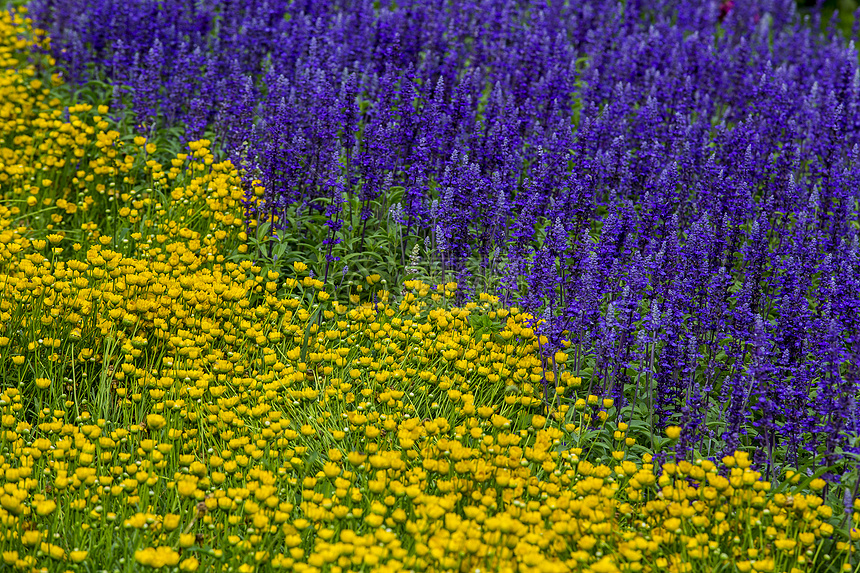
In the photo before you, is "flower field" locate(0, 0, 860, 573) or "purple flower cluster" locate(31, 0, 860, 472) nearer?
"flower field" locate(0, 0, 860, 573)

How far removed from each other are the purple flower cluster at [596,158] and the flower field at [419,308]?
47mm

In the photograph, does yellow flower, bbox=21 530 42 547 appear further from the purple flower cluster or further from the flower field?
the purple flower cluster

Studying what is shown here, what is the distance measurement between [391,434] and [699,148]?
4435 millimetres

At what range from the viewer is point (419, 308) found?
609cm

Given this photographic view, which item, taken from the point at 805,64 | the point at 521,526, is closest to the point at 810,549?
the point at 521,526

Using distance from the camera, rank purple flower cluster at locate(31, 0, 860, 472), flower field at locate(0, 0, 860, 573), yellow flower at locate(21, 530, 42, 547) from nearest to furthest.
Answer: yellow flower at locate(21, 530, 42, 547) < flower field at locate(0, 0, 860, 573) < purple flower cluster at locate(31, 0, 860, 472)

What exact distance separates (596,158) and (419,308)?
225 centimetres

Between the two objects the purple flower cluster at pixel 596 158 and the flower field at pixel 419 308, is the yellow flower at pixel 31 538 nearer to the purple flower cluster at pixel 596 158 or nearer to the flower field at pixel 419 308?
the flower field at pixel 419 308

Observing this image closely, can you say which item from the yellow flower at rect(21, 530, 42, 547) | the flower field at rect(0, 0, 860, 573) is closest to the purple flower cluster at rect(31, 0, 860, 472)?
the flower field at rect(0, 0, 860, 573)

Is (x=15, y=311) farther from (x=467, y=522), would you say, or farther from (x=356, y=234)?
(x=467, y=522)

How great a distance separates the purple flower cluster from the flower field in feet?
0.16

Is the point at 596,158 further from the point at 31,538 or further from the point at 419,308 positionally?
the point at 31,538

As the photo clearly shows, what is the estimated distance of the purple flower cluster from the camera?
536 cm

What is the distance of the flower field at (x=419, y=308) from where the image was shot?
4123 millimetres
